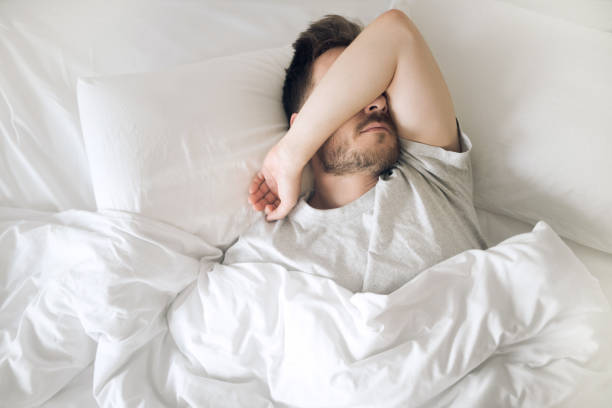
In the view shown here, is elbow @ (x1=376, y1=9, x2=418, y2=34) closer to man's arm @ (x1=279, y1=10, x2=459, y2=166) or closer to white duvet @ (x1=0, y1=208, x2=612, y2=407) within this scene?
man's arm @ (x1=279, y1=10, x2=459, y2=166)

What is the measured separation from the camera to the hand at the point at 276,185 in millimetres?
873

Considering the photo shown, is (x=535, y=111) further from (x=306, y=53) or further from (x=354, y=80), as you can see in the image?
(x=306, y=53)

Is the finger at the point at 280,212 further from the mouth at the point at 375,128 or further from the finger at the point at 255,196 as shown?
the mouth at the point at 375,128

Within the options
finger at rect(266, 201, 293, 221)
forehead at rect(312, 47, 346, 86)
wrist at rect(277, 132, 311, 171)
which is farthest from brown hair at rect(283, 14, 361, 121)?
finger at rect(266, 201, 293, 221)

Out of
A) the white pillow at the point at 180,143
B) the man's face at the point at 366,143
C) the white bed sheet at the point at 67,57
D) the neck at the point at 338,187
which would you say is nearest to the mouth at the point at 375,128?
the man's face at the point at 366,143

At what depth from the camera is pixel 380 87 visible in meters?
0.85

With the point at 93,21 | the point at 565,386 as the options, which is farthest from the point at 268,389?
the point at 93,21

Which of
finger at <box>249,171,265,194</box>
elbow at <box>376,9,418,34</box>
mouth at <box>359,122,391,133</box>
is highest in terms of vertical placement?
elbow at <box>376,9,418,34</box>

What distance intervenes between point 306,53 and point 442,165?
42 cm

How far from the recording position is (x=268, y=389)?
731mm

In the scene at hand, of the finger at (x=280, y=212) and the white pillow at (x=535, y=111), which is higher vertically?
the white pillow at (x=535, y=111)

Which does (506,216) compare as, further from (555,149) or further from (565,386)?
(565,386)

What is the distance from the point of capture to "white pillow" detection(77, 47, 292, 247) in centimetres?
81

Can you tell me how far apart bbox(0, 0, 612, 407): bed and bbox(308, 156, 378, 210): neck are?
16 cm
